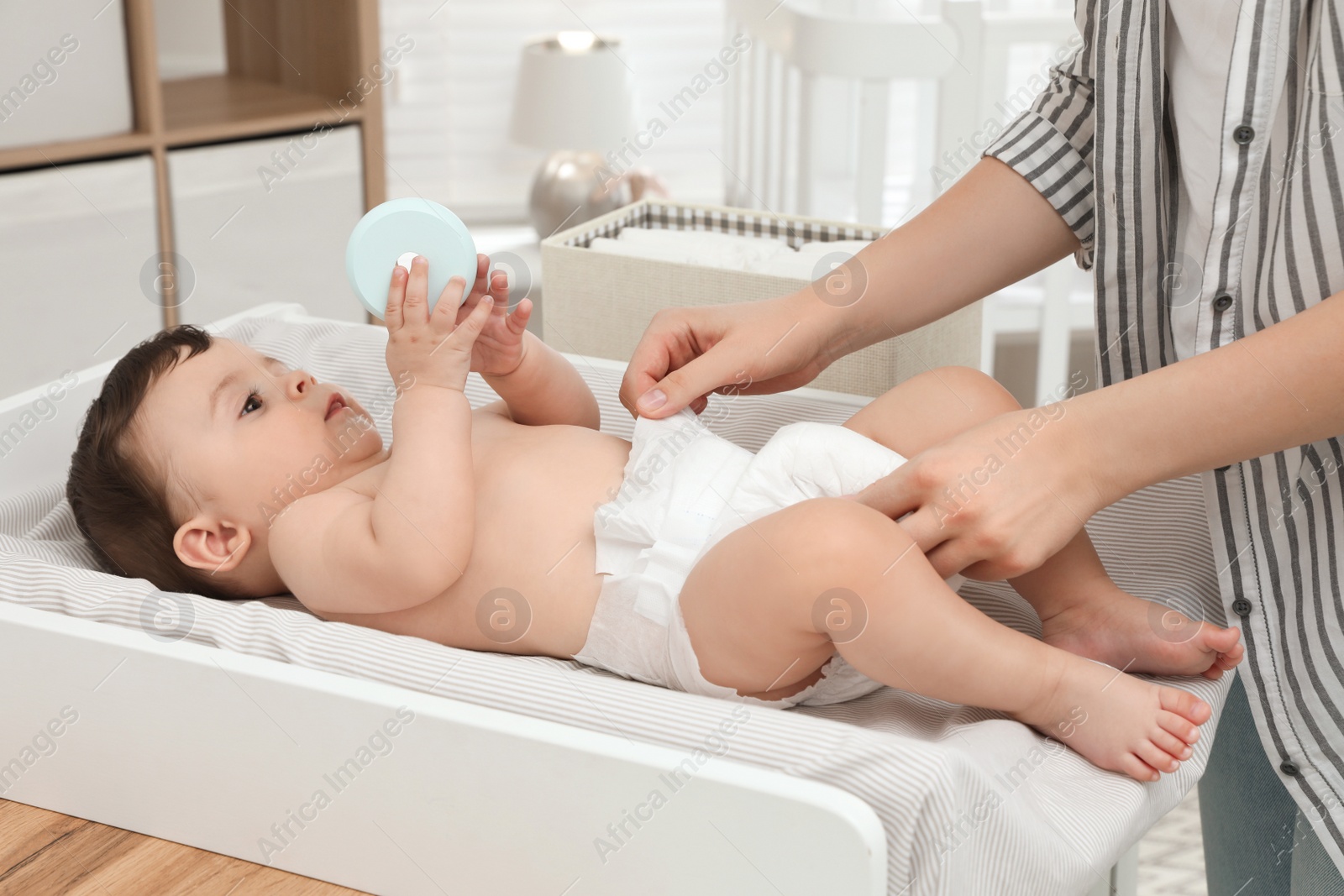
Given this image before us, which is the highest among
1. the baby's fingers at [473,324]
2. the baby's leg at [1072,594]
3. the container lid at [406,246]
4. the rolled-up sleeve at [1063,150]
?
the rolled-up sleeve at [1063,150]

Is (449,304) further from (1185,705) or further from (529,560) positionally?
(1185,705)

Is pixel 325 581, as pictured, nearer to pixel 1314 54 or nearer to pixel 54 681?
pixel 54 681

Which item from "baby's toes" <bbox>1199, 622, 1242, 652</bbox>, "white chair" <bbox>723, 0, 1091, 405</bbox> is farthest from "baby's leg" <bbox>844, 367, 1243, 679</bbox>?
"white chair" <bbox>723, 0, 1091, 405</bbox>

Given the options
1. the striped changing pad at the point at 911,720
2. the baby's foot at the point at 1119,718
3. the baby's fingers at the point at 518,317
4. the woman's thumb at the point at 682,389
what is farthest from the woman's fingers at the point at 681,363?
the baby's foot at the point at 1119,718

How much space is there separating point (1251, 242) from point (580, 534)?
0.55 m

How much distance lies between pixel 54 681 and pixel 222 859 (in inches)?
6.5

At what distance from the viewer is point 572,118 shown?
8.79 ft

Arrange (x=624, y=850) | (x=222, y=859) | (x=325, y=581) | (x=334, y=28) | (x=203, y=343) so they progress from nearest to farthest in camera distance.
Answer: (x=624, y=850), (x=222, y=859), (x=325, y=581), (x=203, y=343), (x=334, y=28)

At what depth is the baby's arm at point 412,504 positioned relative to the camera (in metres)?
0.92

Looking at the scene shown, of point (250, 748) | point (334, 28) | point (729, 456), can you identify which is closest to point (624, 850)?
point (250, 748)

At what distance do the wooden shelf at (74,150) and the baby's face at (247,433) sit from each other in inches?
34.1

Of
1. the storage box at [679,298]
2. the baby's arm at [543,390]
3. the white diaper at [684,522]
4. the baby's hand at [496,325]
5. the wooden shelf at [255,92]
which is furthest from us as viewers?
the wooden shelf at [255,92]

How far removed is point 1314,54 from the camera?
0.72 meters

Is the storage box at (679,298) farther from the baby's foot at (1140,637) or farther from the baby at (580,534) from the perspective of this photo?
the baby's foot at (1140,637)
